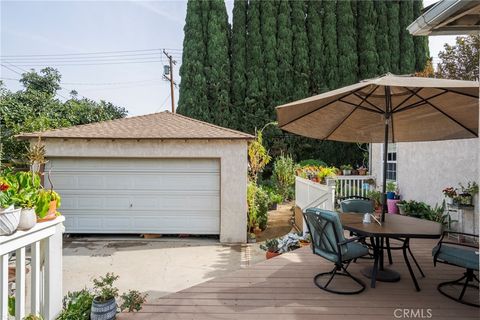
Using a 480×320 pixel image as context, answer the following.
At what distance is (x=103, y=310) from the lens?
9.25 ft

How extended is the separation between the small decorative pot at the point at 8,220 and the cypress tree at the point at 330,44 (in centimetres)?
1822

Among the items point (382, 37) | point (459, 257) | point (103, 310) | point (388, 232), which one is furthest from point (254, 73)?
point (103, 310)

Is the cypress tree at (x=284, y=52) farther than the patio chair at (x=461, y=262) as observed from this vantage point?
Yes

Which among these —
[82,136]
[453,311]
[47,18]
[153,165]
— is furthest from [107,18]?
[453,311]

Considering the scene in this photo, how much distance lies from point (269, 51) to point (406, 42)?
30.0ft

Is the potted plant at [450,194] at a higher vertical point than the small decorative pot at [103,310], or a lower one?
higher

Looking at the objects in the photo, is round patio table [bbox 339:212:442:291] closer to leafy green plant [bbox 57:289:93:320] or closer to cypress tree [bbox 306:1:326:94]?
leafy green plant [bbox 57:289:93:320]

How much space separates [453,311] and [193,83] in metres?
17.2

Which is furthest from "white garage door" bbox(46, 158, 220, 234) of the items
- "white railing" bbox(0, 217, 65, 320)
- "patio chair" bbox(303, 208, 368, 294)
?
"white railing" bbox(0, 217, 65, 320)

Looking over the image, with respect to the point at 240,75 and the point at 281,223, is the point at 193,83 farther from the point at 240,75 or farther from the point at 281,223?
the point at 281,223

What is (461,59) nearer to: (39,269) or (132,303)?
(132,303)

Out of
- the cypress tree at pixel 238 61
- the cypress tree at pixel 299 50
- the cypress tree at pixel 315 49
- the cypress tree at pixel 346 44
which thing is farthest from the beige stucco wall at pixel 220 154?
the cypress tree at pixel 346 44

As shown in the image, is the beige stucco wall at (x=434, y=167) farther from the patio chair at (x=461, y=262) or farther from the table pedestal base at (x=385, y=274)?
the table pedestal base at (x=385, y=274)

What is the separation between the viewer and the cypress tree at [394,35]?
719 inches
